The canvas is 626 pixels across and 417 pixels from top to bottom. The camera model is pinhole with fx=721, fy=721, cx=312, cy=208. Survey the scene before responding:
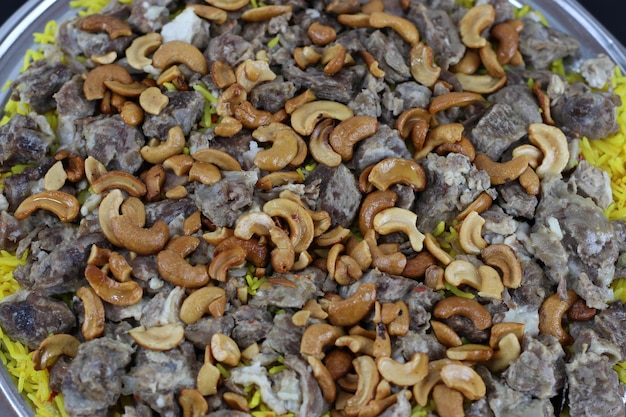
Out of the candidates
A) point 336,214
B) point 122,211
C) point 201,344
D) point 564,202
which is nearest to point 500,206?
point 564,202

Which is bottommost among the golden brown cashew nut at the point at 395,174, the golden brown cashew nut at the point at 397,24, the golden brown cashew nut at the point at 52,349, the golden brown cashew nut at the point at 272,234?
the golden brown cashew nut at the point at 52,349

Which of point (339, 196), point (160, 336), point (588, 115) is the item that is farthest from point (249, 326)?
point (588, 115)

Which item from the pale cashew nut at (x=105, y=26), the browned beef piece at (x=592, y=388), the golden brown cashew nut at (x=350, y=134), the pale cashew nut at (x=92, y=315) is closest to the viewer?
the browned beef piece at (x=592, y=388)

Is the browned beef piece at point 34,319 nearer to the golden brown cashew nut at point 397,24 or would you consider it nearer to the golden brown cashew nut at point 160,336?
the golden brown cashew nut at point 160,336

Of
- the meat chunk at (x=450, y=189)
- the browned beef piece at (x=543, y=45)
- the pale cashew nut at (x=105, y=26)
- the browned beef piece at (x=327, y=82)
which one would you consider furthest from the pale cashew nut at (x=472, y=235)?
the pale cashew nut at (x=105, y=26)

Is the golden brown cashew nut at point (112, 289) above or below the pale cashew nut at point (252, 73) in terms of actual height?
below

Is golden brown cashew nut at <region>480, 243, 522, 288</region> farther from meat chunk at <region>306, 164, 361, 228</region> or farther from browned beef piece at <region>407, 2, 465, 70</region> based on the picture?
browned beef piece at <region>407, 2, 465, 70</region>
